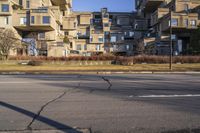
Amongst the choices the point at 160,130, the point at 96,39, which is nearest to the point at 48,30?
the point at 96,39

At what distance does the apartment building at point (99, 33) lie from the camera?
103188 millimetres

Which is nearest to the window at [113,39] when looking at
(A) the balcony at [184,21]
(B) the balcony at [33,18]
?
(A) the balcony at [184,21]

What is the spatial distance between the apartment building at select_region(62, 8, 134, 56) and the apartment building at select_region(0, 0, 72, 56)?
13105mm

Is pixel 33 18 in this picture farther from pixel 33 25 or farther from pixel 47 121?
pixel 47 121

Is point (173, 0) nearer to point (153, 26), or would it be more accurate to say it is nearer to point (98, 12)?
point (153, 26)

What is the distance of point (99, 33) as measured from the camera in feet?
350

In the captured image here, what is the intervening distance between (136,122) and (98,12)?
115081 mm

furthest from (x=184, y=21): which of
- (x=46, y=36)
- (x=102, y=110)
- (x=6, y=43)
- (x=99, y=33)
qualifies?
(x=102, y=110)

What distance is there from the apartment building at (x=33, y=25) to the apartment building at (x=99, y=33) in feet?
43.0

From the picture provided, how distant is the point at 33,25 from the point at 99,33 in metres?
28.6

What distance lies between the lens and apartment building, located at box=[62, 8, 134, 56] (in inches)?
4063

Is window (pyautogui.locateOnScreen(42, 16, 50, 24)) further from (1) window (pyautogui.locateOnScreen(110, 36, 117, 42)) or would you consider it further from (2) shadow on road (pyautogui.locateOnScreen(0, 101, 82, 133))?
(2) shadow on road (pyautogui.locateOnScreen(0, 101, 82, 133))

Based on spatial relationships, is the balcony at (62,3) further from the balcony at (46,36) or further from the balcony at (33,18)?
the balcony at (33,18)

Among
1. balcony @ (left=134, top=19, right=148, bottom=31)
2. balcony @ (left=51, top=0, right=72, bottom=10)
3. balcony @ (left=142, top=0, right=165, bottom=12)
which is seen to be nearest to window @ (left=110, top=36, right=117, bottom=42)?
balcony @ (left=134, top=19, right=148, bottom=31)
